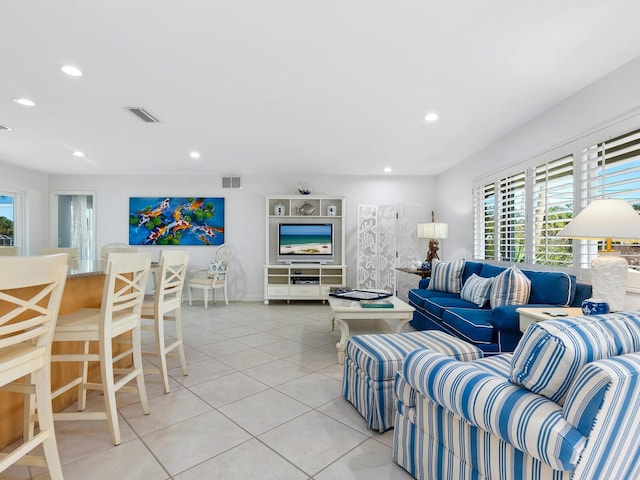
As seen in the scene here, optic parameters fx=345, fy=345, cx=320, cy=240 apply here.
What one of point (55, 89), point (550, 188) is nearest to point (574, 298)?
point (550, 188)

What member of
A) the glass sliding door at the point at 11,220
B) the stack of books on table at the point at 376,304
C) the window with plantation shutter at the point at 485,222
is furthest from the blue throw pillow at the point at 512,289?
the glass sliding door at the point at 11,220

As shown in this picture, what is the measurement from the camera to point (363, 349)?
2.20 m

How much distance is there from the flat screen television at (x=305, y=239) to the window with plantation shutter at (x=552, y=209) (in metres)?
3.41

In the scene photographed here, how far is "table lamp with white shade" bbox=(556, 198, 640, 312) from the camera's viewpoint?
1975mm

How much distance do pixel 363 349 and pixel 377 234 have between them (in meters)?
4.12

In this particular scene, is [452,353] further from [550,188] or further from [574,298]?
[550,188]

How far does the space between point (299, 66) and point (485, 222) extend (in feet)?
10.5

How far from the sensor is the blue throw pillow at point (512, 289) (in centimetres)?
295

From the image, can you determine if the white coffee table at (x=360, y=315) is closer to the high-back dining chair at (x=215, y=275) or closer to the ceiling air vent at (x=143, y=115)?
the ceiling air vent at (x=143, y=115)

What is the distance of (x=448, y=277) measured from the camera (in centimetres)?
421

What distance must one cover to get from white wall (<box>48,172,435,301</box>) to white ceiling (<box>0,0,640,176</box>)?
2044 mm

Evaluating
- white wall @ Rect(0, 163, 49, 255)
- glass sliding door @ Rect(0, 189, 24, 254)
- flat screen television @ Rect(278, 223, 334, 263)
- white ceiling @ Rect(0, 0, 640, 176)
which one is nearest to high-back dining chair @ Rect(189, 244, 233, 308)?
flat screen television @ Rect(278, 223, 334, 263)

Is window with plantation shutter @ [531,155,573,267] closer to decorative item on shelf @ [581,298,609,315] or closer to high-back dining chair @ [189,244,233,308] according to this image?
decorative item on shelf @ [581,298,609,315]

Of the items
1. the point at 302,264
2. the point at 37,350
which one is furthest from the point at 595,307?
the point at 302,264
